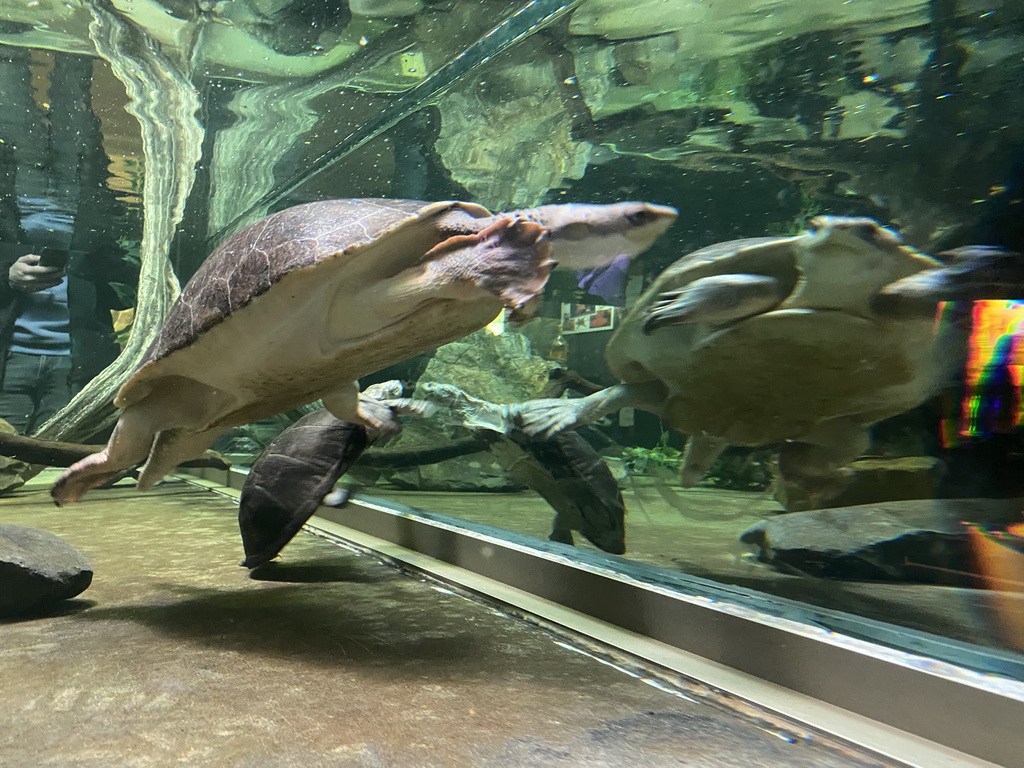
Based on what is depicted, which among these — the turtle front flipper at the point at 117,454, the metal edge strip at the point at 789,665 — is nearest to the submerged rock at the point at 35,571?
the turtle front flipper at the point at 117,454

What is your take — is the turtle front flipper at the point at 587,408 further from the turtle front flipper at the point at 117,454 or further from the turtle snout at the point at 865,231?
the turtle front flipper at the point at 117,454

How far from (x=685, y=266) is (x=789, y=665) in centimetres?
138

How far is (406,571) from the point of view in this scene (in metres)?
2.33

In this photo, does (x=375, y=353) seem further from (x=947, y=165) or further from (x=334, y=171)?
(x=334, y=171)

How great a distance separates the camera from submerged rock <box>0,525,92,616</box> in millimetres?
1562

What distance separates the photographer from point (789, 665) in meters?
1.18

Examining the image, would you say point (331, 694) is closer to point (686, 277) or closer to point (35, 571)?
point (35, 571)

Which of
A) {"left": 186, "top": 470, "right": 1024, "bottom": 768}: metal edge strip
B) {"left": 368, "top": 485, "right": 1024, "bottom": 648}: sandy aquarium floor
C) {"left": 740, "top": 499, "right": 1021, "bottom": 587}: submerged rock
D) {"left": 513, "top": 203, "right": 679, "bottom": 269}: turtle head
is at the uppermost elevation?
{"left": 513, "top": 203, "right": 679, "bottom": 269}: turtle head

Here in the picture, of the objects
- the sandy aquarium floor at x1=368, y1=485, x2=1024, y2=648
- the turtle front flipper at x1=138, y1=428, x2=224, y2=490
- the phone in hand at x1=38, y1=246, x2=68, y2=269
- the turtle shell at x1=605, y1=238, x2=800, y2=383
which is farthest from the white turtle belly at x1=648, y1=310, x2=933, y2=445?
the phone in hand at x1=38, y1=246, x2=68, y2=269

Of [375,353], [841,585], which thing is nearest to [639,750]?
[841,585]

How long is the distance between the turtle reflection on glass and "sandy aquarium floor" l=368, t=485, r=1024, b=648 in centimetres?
26

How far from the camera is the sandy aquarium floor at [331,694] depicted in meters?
0.90

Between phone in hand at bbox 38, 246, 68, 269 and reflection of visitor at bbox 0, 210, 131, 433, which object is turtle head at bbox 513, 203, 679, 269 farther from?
phone in hand at bbox 38, 246, 68, 269

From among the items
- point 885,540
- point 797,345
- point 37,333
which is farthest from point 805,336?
point 37,333
